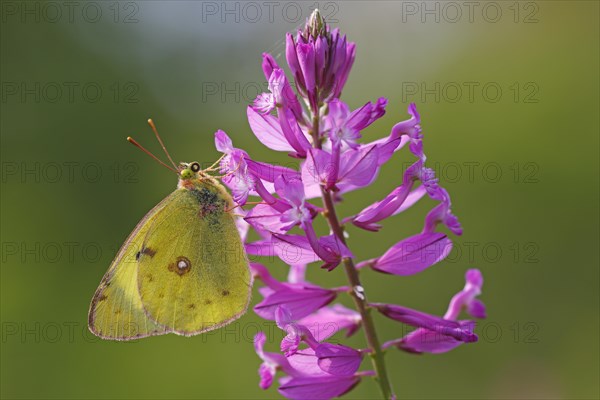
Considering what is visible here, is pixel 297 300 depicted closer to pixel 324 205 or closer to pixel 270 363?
pixel 270 363

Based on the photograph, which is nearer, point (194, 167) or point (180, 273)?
point (180, 273)

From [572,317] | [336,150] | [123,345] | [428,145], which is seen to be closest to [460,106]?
[428,145]

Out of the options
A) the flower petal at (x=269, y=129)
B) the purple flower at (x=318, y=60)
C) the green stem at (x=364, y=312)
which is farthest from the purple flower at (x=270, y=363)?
the purple flower at (x=318, y=60)

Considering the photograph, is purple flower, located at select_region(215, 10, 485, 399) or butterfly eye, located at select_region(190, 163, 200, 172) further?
butterfly eye, located at select_region(190, 163, 200, 172)

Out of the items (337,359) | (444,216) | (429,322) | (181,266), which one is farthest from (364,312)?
(181,266)

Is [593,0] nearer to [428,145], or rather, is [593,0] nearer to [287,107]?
[428,145]

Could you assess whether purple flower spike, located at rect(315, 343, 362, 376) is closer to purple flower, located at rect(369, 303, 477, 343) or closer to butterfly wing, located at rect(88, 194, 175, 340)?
purple flower, located at rect(369, 303, 477, 343)

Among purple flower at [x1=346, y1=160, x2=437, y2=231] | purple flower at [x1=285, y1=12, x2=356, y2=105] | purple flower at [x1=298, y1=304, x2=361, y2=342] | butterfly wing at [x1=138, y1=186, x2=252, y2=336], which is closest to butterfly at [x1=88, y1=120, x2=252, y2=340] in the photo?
butterfly wing at [x1=138, y1=186, x2=252, y2=336]

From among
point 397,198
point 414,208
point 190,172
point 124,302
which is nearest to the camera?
point 397,198
